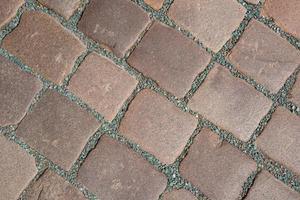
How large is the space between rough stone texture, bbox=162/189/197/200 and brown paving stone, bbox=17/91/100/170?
0.40 metres

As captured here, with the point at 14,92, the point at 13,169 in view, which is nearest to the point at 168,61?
the point at 14,92

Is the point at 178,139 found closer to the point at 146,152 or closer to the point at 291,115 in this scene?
the point at 146,152

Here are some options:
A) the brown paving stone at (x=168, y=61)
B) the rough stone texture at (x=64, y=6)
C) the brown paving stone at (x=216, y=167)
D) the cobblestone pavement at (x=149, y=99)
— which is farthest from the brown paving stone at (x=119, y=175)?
the rough stone texture at (x=64, y=6)

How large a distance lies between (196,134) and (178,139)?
8cm

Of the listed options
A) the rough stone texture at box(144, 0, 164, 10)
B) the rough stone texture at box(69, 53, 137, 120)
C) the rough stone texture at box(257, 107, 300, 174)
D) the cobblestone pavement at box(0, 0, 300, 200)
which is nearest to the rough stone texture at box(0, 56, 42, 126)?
the cobblestone pavement at box(0, 0, 300, 200)

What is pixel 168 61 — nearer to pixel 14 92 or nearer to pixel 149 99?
pixel 149 99

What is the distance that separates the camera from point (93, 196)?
1774 millimetres

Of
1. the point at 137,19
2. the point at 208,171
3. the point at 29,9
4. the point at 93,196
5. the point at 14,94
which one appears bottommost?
the point at 93,196

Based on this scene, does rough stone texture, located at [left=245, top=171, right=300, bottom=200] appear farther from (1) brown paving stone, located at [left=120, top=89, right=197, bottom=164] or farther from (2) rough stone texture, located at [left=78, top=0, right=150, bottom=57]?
(2) rough stone texture, located at [left=78, top=0, right=150, bottom=57]

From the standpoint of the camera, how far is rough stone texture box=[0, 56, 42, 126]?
179 cm

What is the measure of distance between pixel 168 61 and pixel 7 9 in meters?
Answer: 0.70

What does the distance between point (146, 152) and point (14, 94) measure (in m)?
0.58

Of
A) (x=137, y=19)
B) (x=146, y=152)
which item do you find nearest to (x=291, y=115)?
(x=146, y=152)

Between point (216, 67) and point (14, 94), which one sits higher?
point (216, 67)
